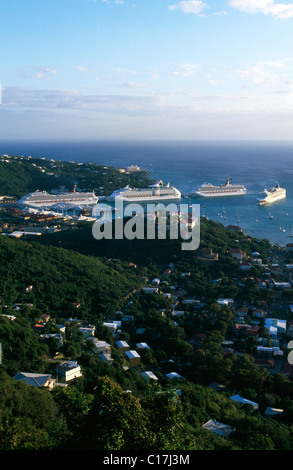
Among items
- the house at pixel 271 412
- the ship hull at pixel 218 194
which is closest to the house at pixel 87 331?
the house at pixel 271 412

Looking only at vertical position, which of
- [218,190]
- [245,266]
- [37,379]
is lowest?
[245,266]

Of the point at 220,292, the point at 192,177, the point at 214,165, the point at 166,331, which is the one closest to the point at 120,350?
the point at 166,331

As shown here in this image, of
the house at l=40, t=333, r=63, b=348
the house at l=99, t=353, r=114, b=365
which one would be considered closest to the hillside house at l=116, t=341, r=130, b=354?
the house at l=99, t=353, r=114, b=365

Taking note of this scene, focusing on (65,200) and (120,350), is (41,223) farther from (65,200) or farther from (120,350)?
(120,350)

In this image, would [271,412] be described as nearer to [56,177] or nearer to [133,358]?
[133,358]

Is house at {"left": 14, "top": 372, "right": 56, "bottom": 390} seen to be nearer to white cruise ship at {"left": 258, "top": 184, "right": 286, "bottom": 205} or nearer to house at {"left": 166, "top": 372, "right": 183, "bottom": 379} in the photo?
house at {"left": 166, "top": 372, "right": 183, "bottom": 379}

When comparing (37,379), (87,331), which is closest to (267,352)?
(87,331)
